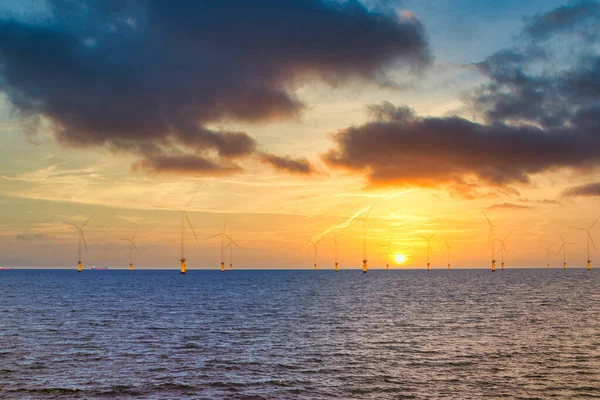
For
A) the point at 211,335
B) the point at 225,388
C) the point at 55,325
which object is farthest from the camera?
the point at 55,325

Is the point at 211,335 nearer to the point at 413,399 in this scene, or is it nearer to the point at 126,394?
the point at 126,394

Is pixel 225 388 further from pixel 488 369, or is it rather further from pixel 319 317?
pixel 319 317

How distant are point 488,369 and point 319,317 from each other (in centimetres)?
5408

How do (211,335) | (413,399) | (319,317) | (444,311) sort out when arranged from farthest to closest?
1. (444,311)
2. (319,317)
3. (211,335)
4. (413,399)

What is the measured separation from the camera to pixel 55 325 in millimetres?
91688

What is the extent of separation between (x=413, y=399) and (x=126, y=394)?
24233 millimetres

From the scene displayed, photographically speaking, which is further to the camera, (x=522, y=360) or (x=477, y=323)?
(x=477, y=323)

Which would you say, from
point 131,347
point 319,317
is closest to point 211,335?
point 131,347

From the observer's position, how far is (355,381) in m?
49.8

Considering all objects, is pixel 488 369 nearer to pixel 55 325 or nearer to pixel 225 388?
pixel 225 388

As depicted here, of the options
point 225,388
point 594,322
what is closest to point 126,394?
point 225,388

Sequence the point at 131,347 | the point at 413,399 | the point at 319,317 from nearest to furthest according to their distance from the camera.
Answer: the point at 413,399 → the point at 131,347 → the point at 319,317

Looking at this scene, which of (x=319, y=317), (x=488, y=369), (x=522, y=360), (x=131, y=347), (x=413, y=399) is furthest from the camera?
(x=319, y=317)

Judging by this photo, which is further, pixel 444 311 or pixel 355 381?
pixel 444 311
